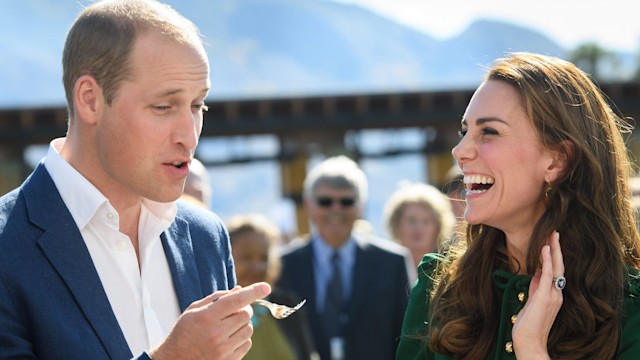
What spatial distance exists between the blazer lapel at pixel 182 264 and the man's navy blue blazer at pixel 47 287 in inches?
11.8

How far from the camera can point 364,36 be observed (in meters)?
181

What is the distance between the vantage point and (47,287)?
2.63 meters

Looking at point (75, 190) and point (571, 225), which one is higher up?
point (75, 190)

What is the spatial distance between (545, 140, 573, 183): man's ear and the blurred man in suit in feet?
10.4

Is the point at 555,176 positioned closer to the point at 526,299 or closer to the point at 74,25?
the point at 526,299

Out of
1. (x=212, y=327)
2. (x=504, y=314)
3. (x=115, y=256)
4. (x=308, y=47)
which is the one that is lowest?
(x=308, y=47)

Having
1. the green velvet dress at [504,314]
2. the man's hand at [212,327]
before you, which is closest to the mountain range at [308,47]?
the green velvet dress at [504,314]

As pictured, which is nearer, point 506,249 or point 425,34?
point 506,249

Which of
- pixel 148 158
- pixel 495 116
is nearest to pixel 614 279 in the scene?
pixel 495 116

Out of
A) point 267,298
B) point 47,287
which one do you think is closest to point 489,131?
point 47,287

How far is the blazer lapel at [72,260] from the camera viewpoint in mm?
2648

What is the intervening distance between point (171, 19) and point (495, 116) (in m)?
1.13

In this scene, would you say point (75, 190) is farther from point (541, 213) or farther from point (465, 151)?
point (541, 213)

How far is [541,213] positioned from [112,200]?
1.47m
